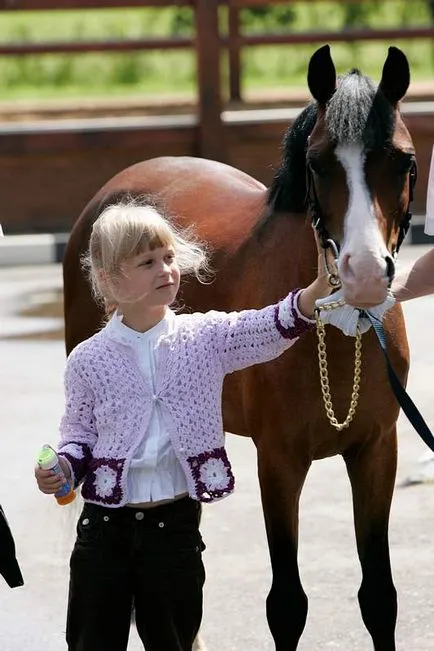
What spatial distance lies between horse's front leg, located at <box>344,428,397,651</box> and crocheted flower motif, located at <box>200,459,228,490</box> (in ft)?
2.55

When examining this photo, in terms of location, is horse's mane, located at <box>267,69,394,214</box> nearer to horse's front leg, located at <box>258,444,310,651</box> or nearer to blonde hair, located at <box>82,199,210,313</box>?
blonde hair, located at <box>82,199,210,313</box>

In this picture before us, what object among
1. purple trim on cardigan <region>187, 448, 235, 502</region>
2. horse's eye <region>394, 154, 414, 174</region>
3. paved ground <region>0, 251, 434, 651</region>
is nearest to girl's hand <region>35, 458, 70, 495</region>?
purple trim on cardigan <region>187, 448, 235, 502</region>

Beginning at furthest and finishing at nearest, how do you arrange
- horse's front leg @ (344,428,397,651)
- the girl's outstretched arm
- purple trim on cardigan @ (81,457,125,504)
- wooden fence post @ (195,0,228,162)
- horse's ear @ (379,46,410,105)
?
1. wooden fence post @ (195,0,228,162)
2. horse's front leg @ (344,428,397,651)
3. the girl's outstretched arm
4. horse's ear @ (379,46,410,105)
5. purple trim on cardigan @ (81,457,125,504)

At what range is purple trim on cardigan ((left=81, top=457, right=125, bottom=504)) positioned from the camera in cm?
328

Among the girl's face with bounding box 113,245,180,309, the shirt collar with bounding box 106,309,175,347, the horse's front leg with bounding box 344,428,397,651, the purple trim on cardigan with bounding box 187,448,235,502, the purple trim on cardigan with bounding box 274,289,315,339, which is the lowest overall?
the horse's front leg with bounding box 344,428,397,651

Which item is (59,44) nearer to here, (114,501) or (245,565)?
(245,565)

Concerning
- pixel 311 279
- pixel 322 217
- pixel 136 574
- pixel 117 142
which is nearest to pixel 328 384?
pixel 311 279

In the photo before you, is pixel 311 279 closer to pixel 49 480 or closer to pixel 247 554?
pixel 49 480

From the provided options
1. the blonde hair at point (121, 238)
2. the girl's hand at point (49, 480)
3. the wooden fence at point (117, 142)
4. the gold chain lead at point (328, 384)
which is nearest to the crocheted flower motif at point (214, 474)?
the girl's hand at point (49, 480)

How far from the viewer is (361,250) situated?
10.5 feet

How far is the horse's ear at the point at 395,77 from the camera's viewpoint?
3.65 metres

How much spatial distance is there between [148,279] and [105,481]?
0.46 meters

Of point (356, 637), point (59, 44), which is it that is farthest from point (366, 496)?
point (59, 44)

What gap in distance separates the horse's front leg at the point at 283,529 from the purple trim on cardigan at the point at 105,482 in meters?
0.80
